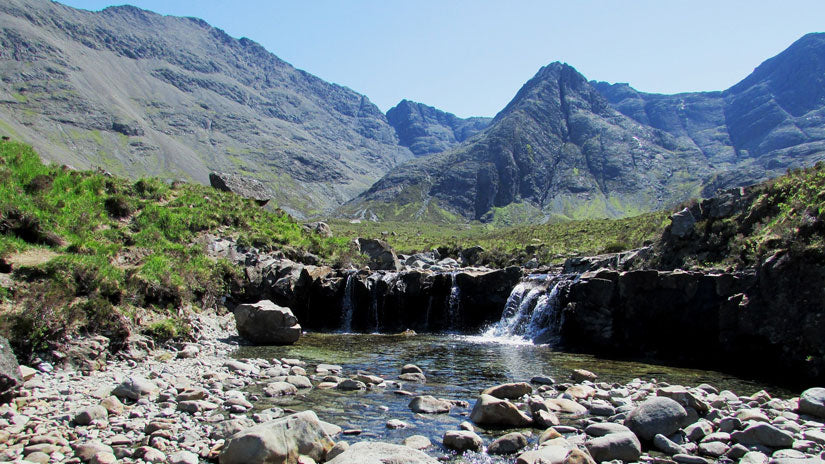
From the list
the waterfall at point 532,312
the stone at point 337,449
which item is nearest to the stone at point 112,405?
the stone at point 337,449

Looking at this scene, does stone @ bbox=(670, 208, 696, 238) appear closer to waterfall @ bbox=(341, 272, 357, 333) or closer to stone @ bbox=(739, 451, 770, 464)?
stone @ bbox=(739, 451, 770, 464)

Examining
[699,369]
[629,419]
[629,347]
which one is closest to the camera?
[629,419]

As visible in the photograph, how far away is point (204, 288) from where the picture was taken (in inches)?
1038

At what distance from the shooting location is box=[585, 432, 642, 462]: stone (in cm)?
937

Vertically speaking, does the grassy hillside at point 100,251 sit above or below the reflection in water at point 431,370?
above

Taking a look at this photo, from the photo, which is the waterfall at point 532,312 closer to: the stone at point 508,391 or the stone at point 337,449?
the stone at point 508,391

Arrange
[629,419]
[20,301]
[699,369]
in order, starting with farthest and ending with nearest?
[699,369] < [20,301] < [629,419]

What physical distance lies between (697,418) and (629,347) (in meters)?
13.9

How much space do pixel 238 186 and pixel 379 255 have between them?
16599 mm

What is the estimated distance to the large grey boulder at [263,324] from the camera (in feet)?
76.6

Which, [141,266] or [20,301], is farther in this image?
[141,266]

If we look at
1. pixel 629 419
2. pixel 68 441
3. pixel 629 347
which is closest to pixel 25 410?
pixel 68 441

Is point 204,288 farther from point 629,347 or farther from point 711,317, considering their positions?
point 711,317

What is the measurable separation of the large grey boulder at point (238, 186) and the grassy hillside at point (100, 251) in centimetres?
957
